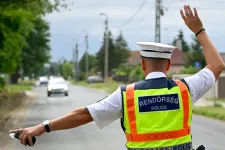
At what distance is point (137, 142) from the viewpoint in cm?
438

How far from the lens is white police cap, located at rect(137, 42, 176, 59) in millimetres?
4500

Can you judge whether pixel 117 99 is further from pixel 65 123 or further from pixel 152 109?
pixel 65 123

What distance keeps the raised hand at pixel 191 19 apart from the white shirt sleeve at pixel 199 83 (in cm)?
31

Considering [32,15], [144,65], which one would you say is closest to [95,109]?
[144,65]

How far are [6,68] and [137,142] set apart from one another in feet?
143

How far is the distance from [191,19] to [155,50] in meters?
0.37

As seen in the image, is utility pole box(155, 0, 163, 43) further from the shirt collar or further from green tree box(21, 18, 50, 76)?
green tree box(21, 18, 50, 76)

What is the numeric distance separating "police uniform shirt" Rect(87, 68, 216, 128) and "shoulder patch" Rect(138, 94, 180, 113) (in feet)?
0.49

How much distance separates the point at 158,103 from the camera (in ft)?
14.4

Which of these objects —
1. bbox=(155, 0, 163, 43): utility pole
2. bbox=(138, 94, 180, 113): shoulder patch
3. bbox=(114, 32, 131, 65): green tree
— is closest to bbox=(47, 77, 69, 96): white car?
bbox=(155, 0, 163, 43): utility pole

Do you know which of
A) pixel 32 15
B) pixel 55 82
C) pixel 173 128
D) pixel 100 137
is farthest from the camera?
pixel 55 82

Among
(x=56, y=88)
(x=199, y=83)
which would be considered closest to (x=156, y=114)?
(x=199, y=83)

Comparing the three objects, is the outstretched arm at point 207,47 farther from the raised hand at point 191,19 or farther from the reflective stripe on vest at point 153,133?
the reflective stripe on vest at point 153,133

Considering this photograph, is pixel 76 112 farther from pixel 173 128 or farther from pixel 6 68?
pixel 6 68
